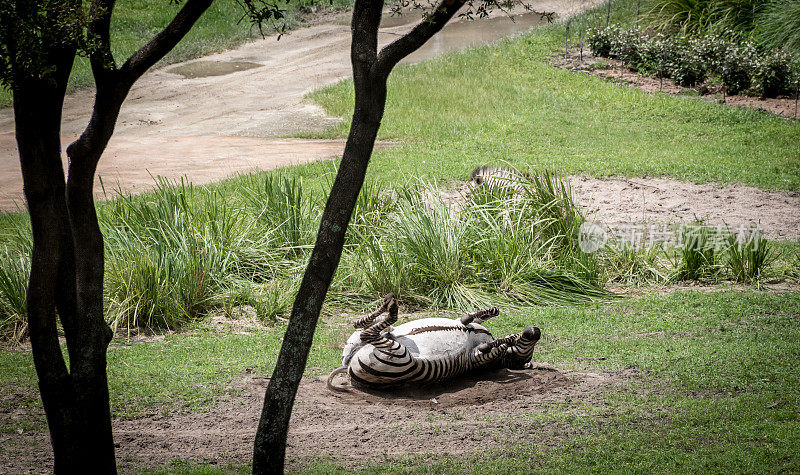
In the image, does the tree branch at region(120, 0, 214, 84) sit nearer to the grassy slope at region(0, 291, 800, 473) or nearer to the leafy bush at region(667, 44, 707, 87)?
the grassy slope at region(0, 291, 800, 473)

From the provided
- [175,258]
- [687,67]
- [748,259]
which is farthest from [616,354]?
[687,67]

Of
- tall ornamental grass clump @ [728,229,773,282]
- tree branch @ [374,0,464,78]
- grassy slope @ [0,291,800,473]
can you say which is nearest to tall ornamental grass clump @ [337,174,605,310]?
grassy slope @ [0,291,800,473]

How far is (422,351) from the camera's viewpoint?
5750 millimetres

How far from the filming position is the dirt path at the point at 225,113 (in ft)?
43.9

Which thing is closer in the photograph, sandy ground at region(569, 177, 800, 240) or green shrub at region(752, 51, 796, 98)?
sandy ground at region(569, 177, 800, 240)

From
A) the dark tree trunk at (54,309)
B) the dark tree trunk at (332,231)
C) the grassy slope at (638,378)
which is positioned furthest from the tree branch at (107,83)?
the grassy slope at (638,378)

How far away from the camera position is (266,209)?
9.27 metres

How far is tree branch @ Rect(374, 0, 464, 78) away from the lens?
387 centimetres

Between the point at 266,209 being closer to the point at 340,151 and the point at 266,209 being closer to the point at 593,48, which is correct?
the point at 340,151

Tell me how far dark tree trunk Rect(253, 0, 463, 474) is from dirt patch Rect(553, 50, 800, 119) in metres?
14.6

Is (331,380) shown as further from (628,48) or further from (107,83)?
(628,48)

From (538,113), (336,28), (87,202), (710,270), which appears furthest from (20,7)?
(336,28)

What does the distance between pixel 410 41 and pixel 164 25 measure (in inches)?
859

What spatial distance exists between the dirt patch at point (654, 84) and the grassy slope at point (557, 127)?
2.00 ft
